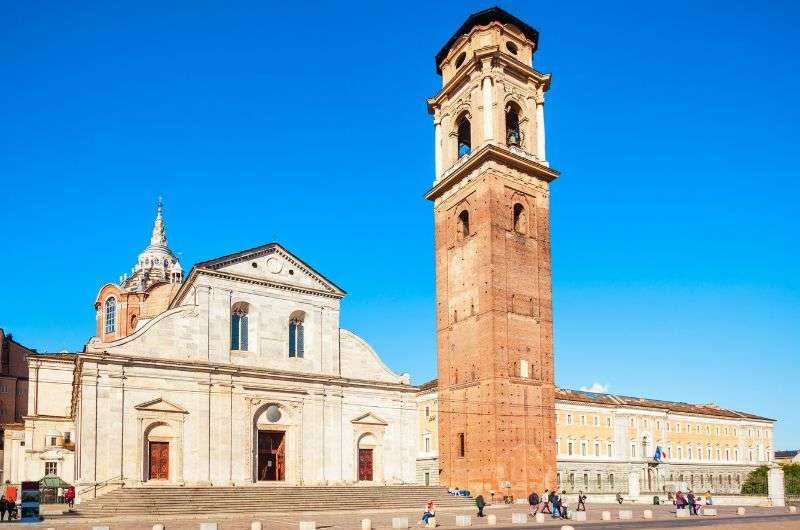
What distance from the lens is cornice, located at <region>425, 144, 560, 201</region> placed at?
4725 cm

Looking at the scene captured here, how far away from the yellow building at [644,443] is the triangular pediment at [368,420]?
2510 centimetres

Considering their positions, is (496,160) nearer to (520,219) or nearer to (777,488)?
(520,219)

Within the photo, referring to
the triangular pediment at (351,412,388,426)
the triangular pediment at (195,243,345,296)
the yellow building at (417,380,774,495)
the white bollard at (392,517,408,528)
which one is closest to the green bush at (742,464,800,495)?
the yellow building at (417,380,774,495)

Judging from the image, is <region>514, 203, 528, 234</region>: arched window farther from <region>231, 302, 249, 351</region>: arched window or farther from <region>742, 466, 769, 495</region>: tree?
<region>742, 466, 769, 495</region>: tree

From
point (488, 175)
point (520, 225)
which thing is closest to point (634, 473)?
point (520, 225)

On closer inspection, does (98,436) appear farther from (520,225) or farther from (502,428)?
(520,225)

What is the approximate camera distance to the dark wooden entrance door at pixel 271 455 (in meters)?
39.1

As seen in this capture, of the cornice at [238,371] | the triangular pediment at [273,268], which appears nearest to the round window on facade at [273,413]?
the cornice at [238,371]

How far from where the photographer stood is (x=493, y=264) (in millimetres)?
46062

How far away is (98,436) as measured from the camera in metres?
33.9

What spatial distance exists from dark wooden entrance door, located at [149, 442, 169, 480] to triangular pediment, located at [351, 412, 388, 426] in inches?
404

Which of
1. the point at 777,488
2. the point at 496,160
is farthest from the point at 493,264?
the point at 777,488

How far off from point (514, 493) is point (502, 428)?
3628 mm

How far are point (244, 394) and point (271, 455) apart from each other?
11.8ft
